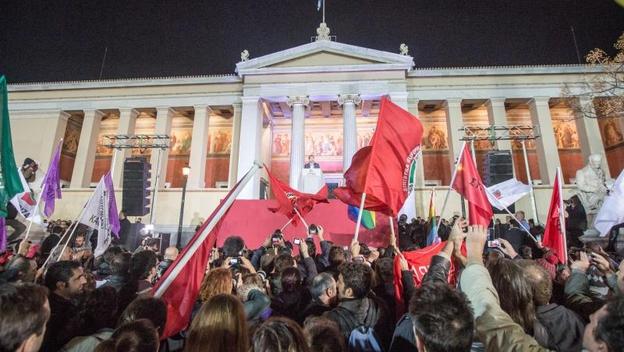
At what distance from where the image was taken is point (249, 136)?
22781 millimetres

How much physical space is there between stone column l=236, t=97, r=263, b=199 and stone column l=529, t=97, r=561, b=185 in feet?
59.9

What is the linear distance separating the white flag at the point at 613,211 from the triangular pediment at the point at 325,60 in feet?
62.0

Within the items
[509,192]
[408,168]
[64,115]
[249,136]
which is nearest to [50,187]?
[408,168]

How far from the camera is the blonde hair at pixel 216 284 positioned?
10.0ft

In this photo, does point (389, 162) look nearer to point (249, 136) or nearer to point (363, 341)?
point (363, 341)

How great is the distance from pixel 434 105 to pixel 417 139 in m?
23.3

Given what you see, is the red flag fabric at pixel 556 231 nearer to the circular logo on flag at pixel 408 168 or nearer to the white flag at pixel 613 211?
the white flag at pixel 613 211

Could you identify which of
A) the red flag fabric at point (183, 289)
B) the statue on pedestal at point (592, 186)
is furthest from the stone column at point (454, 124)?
the red flag fabric at point (183, 289)

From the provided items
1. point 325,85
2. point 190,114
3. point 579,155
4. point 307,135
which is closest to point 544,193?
point 579,155

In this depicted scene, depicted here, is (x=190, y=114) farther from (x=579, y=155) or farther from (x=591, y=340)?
(x=579, y=155)

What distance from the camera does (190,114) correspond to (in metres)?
28.4

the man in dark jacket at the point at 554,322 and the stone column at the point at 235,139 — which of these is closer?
the man in dark jacket at the point at 554,322

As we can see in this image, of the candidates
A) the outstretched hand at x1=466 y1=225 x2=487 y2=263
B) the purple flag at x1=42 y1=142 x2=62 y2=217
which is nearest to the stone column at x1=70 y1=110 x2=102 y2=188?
the purple flag at x1=42 y1=142 x2=62 y2=217

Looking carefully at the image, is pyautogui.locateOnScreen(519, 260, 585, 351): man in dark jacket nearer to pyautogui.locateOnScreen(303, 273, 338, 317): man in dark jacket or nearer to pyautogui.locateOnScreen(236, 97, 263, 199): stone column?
pyautogui.locateOnScreen(303, 273, 338, 317): man in dark jacket
